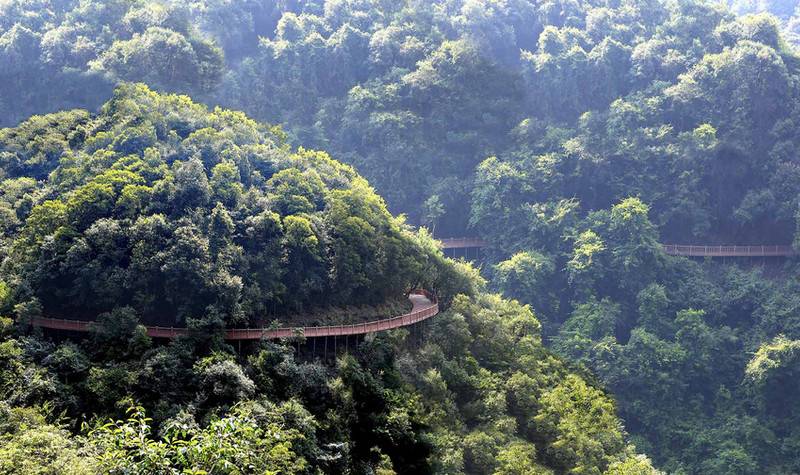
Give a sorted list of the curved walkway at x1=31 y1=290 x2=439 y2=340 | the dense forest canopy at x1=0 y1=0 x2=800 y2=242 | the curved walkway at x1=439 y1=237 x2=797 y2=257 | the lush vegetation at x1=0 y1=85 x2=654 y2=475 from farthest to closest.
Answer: the dense forest canopy at x1=0 y1=0 x2=800 y2=242, the curved walkway at x1=439 y1=237 x2=797 y2=257, the curved walkway at x1=31 y1=290 x2=439 y2=340, the lush vegetation at x1=0 y1=85 x2=654 y2=475

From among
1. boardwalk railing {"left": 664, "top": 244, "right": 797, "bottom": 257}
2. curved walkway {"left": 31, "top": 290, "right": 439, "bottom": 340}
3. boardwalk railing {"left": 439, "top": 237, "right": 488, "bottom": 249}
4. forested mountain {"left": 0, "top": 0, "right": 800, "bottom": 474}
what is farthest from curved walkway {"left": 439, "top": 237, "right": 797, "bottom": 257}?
curved walkway {"left": 31, "top": 290, "right": 439, "bottom": 340}

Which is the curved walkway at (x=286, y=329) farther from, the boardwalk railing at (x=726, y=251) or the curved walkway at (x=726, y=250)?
the boardwalk railing at (x=726, y=251)

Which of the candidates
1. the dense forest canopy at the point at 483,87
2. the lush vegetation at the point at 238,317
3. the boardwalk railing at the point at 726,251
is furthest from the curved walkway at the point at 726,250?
the lush vegetation at the point at 238,317

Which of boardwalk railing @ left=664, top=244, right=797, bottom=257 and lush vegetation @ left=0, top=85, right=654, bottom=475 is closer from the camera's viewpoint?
lush vegetation @ left=0, top=85, right=654, bottom=475

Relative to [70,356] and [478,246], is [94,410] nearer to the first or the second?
[70,356]

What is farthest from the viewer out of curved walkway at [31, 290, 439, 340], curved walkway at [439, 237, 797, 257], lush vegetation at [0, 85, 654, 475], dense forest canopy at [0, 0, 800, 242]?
dense forest canopy at [0, 0, 800, 242]

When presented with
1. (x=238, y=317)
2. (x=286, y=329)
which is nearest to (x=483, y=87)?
(x=286, y=329)

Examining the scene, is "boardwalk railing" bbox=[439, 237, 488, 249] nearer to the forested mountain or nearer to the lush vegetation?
the forested mountain
